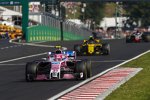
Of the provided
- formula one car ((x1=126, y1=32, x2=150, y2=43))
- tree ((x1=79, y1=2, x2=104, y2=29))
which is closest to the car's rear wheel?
formula one car ((x1=126, y1=32, x2=150, y2=43))

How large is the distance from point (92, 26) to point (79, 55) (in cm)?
12132

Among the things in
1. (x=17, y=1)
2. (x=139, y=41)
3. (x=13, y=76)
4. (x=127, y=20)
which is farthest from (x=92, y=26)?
(x=13, y=76)

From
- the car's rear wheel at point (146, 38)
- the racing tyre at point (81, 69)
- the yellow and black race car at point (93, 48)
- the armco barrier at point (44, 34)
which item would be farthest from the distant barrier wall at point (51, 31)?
the racing tyre at point (81, 69)

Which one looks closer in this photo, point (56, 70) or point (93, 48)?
point (56, 70)

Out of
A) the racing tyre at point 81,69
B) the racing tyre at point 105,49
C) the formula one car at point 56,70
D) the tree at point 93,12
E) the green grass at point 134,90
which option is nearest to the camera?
the green grass at point 134,90

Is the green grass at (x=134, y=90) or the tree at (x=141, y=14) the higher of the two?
the tree at (x=141, y=14)

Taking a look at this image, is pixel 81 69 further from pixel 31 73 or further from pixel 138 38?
pixel 138 38

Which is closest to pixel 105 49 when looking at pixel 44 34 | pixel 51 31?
pixel 44 34

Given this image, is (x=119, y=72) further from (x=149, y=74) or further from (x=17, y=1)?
(x=17, y=1)

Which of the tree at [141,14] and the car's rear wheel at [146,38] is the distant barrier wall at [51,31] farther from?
the tree at [141,14]

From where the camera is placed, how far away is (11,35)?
241ft

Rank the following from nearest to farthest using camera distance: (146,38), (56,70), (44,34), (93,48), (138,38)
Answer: (56,70)
(93,48)
(146,38)
(138,38)
(44,34)

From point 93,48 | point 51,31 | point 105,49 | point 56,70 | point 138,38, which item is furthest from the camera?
point 51,31

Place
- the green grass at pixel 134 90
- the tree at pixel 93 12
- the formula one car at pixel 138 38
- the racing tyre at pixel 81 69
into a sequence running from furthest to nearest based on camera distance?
the tree at pixel 93 12 < the formula one car at pixel 138 38 < the racing tyre at pixel 81 69 < the green grass at pixel 134 90
